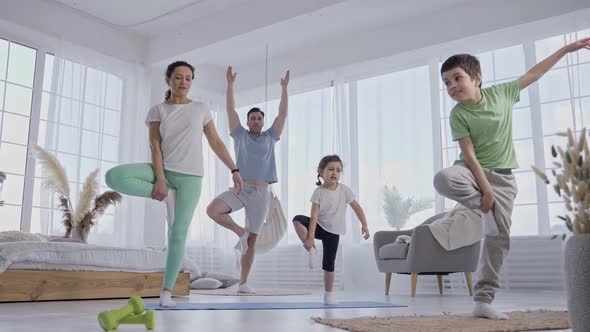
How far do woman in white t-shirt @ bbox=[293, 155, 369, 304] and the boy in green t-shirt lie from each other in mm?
1169

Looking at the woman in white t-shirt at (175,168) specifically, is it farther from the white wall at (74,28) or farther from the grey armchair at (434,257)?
the white wall at (74,28)

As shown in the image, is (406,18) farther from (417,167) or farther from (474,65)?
(474,65)

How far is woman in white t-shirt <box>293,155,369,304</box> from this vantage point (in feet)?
10.6

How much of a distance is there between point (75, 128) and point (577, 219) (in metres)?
5.60

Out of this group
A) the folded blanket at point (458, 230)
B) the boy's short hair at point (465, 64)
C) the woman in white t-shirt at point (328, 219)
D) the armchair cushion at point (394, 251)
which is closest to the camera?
the boy's short hair at point (465, 64)

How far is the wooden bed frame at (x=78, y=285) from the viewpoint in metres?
3.01

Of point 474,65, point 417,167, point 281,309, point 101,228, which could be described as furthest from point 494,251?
point 101,228

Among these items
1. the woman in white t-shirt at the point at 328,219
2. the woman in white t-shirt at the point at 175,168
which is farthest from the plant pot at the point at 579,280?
the woman in white t-shirt at the point at 328,219

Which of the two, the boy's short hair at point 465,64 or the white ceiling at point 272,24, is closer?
the boy's short hair at point 465,64

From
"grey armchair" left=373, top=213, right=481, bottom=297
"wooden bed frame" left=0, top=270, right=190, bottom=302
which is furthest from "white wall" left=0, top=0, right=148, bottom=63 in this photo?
"grey armchair" left=373, top=213, right=481, bottom=297

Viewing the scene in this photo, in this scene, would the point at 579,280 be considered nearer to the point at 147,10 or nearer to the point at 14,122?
the point at 14,122

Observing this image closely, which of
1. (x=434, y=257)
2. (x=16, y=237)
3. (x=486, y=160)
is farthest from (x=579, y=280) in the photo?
(x=16, y=237)

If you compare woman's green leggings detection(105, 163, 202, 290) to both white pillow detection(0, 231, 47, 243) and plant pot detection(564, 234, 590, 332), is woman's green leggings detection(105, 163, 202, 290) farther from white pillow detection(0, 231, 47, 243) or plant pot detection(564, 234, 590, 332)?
plant pot detection(564, 234, 590, 332)

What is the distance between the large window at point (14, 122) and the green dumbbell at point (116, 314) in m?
4.18
